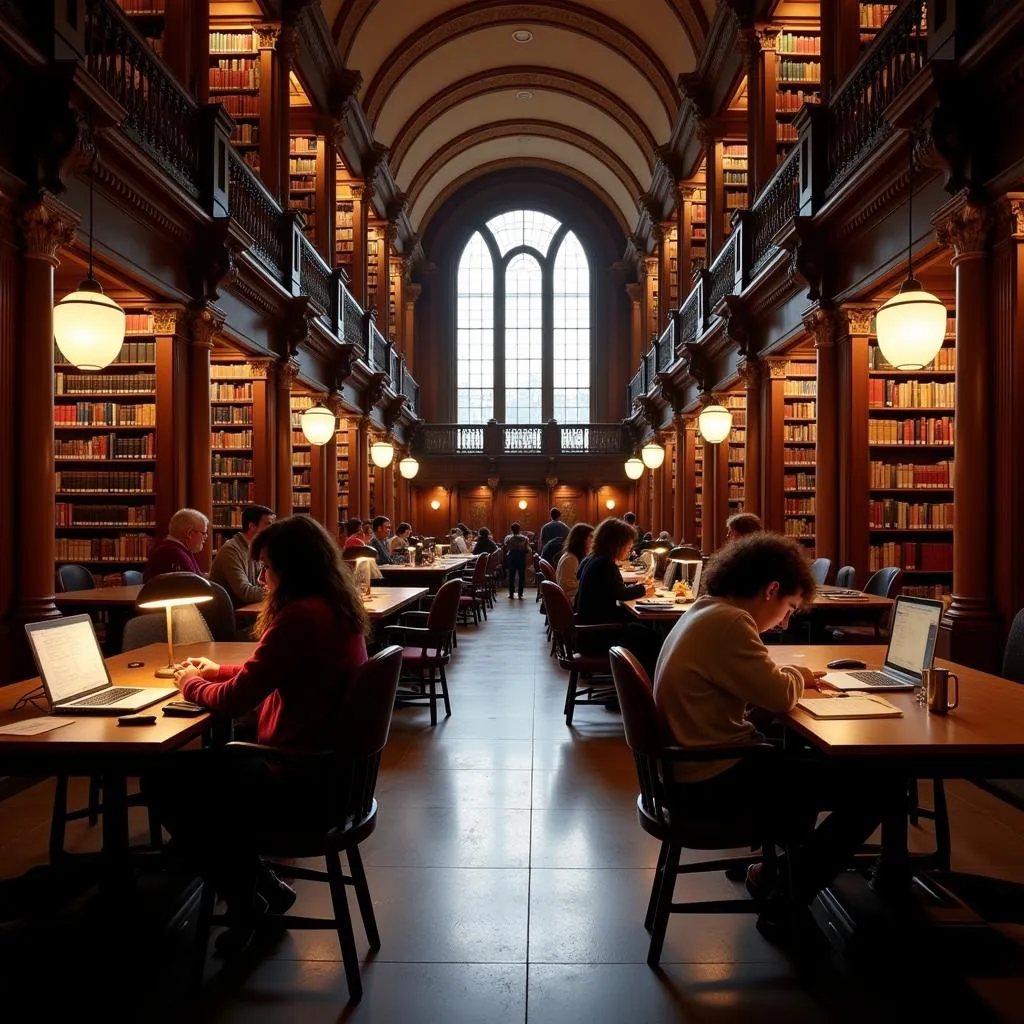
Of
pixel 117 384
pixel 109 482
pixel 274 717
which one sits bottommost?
pixel 274 717

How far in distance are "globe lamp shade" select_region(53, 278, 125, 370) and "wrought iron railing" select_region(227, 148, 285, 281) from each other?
334cm

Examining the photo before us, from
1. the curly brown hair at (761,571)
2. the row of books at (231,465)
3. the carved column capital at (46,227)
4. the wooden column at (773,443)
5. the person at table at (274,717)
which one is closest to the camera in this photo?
the person at table at (274,717)

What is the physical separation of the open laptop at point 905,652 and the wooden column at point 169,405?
5026 mm

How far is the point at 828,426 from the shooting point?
6754mm

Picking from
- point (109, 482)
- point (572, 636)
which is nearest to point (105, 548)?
point (109, 482)

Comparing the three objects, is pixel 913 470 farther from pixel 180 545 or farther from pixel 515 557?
pixel 515 557

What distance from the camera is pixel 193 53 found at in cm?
662

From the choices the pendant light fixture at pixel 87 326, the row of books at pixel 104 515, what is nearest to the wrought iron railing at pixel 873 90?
the pendant light fixture at pixel 87 326

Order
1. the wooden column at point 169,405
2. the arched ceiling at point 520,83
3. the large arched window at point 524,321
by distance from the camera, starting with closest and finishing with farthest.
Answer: the wooden column at point 169,405, the arched ceiling at point 520,83, the large arched window at point 524,321

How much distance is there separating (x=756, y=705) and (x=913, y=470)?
5233 mm

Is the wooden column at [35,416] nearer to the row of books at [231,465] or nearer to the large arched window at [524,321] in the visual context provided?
the row of books at [231,465]

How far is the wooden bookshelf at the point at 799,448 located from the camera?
28.5 feet

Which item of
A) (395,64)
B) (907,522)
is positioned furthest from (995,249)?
(395,64)

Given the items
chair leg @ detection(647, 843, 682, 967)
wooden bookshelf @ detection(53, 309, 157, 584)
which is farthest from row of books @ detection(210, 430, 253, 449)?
chair leg @ detection(647, 843, 682, 967)
